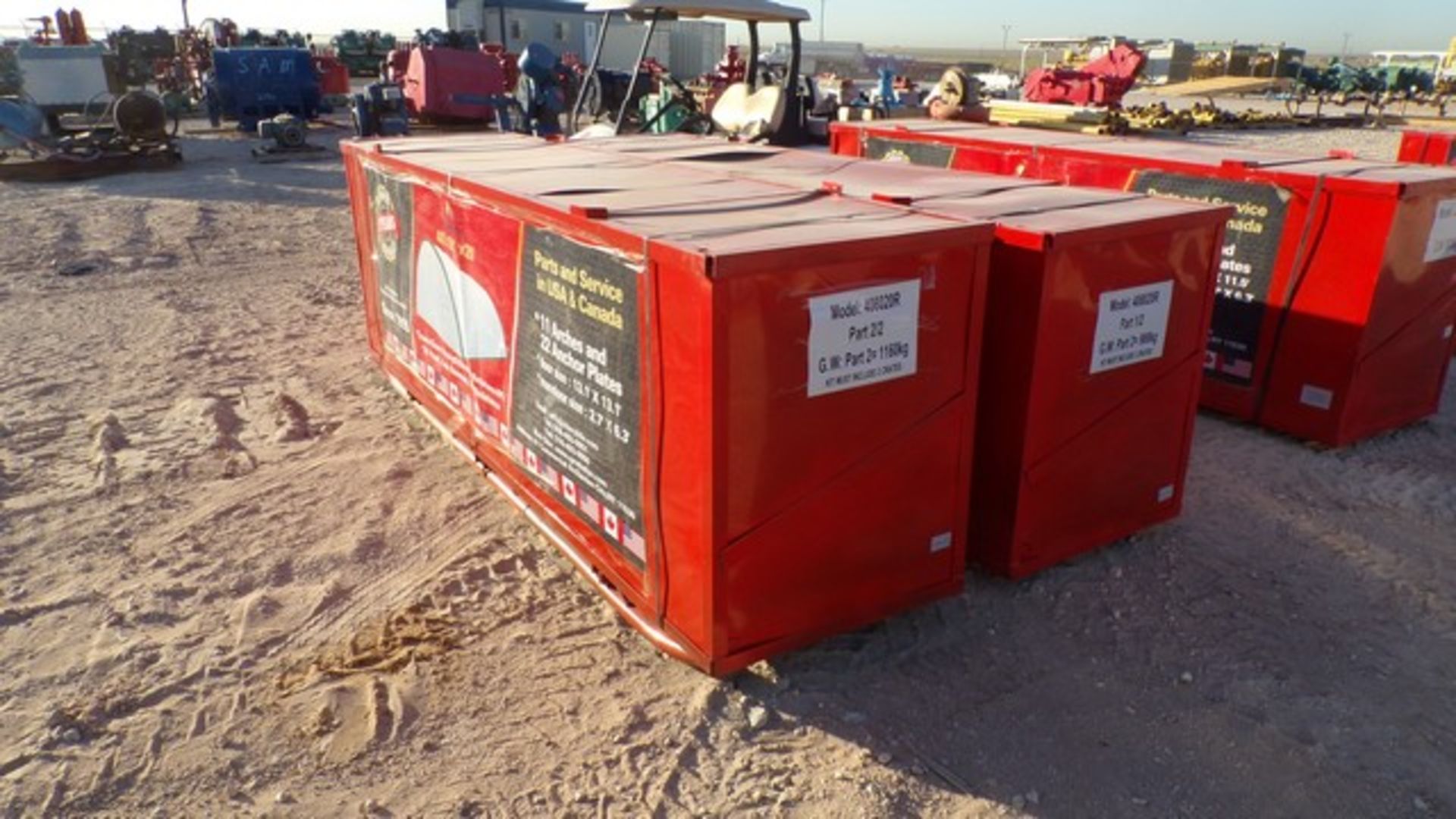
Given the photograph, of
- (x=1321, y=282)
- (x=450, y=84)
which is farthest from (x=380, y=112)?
(x=1321, y=282)

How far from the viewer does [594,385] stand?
131 inches

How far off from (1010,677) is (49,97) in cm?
2015

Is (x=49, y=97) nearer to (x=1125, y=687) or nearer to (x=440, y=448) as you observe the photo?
(x=440, y=448)

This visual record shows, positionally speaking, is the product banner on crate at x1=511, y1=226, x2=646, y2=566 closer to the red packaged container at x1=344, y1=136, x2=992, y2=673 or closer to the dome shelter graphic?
the red packaged container at x1=344, y1=136, x2=992, y2=673

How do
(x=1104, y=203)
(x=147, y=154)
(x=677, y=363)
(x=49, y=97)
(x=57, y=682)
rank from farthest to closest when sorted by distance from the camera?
(x=49, y=97)
(x=147, y=154)
(x=1104, y=203)
(x=57, y=682)
(x=677, y=363)

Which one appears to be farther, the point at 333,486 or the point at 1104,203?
the point at 333,486

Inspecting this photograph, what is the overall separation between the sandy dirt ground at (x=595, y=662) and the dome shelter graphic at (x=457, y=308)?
692mm

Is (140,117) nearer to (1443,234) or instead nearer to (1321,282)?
(1321,282)

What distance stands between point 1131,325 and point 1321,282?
6.84 feet

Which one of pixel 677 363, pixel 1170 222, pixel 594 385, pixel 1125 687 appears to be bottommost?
pixel 1125 687

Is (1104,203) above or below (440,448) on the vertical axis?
above

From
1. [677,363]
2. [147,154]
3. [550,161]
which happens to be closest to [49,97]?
[147,154]

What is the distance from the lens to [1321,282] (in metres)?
5.04

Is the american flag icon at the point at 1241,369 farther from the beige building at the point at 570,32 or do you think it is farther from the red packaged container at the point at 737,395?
the beige building at the point at 570,32
